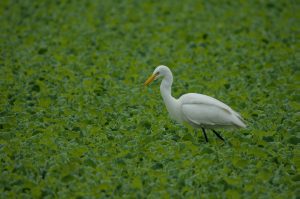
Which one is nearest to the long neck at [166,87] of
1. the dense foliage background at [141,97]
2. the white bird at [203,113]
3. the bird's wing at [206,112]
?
the white bird at [203,113]

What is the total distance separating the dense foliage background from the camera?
19.4 ft

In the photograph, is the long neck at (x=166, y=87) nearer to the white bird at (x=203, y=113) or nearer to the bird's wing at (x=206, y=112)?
the white bird at (x=203, y=113)

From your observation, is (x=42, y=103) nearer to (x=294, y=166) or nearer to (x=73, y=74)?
(x=73, y=74)

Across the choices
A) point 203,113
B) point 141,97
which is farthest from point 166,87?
point 141,97

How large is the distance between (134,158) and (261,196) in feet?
5.34

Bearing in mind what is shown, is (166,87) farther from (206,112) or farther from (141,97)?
(141,97)

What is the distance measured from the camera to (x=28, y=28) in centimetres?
1367

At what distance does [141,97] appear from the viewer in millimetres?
8938

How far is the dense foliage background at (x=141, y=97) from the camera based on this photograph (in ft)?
19.4

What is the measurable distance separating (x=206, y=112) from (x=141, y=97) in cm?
208

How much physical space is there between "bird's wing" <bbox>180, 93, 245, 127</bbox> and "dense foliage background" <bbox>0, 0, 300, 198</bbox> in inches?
10.8

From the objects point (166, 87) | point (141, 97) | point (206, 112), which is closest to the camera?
point (206, 112)

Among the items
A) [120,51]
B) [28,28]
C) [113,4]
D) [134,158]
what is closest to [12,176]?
[134,158]

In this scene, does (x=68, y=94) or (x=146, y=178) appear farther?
(x=68, y=94)
